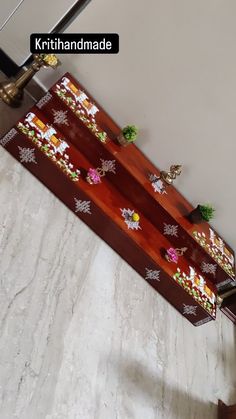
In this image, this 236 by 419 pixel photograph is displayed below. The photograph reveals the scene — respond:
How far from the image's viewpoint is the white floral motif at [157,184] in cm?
147

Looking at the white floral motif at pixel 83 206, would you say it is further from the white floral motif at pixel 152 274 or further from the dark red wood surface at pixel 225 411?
the dark red wood surface at pixel 225 411

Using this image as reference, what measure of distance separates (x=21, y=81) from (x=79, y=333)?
77cm

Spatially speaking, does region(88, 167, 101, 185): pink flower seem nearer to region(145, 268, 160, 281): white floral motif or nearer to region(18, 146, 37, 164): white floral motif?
region(18, 146, 37, 164): white floral motif

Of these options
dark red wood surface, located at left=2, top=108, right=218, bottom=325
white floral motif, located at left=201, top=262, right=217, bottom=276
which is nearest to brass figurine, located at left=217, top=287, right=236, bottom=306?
white floral motif, located at left=201, top=262, right=217, bottom=276

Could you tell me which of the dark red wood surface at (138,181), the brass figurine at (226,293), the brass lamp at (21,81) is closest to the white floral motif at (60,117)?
the dark red wood surface at (138,181)

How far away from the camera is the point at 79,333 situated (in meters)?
1.08

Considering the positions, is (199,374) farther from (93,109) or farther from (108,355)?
(93,109)

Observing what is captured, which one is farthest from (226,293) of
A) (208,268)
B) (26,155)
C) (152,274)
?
(26,155)

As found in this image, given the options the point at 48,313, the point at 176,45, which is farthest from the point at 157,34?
the point at 48,313

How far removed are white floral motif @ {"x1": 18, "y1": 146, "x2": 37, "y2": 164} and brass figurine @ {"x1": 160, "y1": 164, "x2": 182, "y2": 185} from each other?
491 mm

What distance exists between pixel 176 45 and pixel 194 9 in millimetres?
110

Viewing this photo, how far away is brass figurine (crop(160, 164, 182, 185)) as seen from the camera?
4.95 ft

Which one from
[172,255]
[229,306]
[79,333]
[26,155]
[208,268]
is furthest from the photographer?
[229,306]

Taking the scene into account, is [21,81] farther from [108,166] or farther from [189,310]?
[189,310]
